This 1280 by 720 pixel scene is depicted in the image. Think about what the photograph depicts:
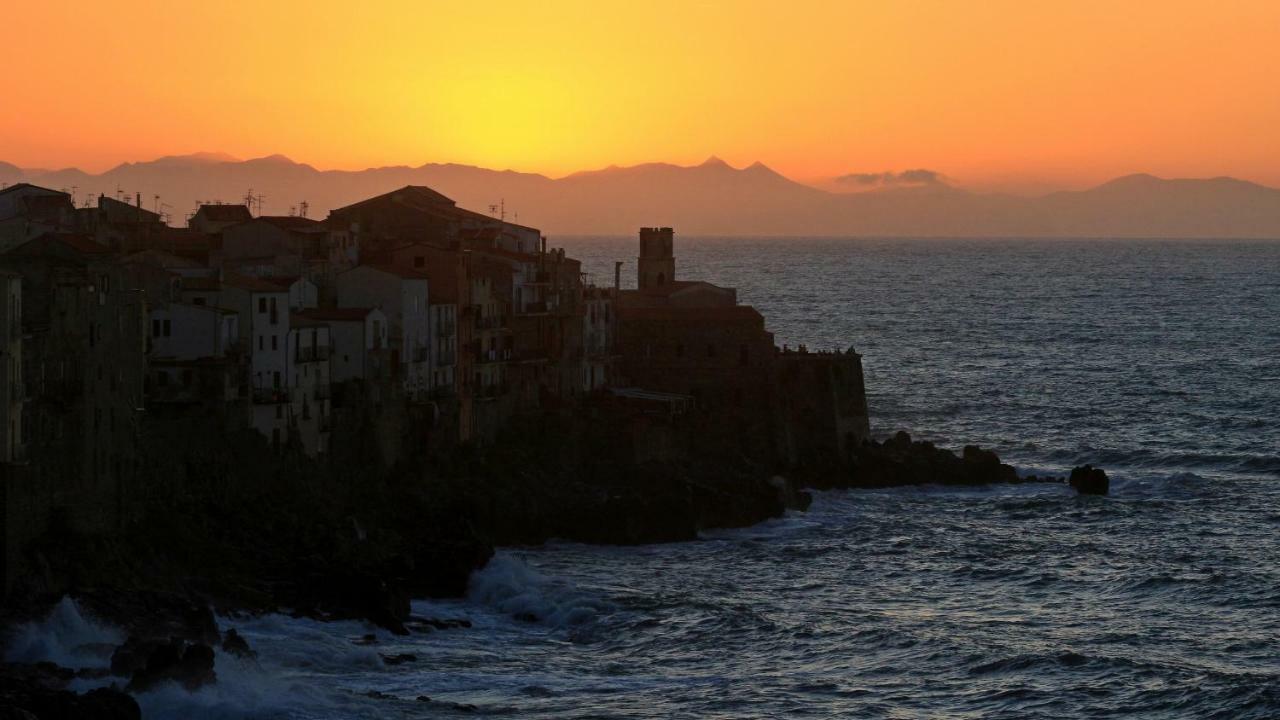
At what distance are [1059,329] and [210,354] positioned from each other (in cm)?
13572

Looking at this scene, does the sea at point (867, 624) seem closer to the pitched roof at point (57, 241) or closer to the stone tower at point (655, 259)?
the pitched roof at point (57, 241)

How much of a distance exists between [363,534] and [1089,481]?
116 feet

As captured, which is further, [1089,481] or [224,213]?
[224,213]

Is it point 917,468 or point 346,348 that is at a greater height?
point 346,348

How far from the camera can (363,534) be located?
207ft

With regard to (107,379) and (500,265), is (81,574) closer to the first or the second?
(107,379)

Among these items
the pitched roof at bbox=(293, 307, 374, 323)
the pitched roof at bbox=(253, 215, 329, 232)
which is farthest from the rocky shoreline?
the pitched roof at bbox=(253, 215, 329, 232)

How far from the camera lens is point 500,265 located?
86125 mm

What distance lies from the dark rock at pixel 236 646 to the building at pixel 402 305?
25.4m

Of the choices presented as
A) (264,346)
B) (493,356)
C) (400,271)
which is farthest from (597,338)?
(264,346)

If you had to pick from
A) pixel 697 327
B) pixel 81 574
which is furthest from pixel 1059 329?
pixel 81 574

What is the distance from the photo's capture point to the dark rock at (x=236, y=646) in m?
49.7

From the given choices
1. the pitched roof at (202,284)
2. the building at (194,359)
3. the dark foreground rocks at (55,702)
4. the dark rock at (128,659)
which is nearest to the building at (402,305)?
the pitched roof at (202,284)

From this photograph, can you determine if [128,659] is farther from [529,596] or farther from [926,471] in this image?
[926,471]
